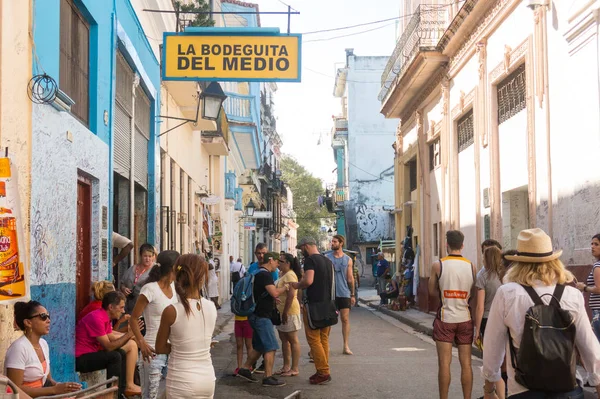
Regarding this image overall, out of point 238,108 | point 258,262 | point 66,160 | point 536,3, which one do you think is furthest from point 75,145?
point 238,108

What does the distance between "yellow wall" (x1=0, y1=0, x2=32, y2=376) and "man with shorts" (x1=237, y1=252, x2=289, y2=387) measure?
3.71 m

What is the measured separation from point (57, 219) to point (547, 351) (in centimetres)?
518

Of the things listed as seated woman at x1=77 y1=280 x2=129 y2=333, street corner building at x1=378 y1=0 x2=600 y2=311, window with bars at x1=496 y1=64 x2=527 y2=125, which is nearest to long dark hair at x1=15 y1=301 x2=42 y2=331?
seated woman at x1=77 y1=280 x2=129 y2=333

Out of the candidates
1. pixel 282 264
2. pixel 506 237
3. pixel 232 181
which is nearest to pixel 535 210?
pixel 506 237

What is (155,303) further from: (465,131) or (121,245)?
(465,131)

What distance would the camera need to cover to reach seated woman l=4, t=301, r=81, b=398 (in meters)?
5.73

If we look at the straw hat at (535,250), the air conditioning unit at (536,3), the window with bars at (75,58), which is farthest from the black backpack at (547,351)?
the air conditioning unit at (536,3)

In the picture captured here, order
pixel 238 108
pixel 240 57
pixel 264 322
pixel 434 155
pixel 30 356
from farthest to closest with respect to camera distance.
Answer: pixel 238 108, pixel 434 155, pixel 240 57, pixel 264 322, pixel 30 356

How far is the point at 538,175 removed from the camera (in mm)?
12328

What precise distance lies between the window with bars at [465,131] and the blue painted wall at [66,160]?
8455 mm

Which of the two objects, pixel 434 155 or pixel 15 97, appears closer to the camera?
pixel 15 97

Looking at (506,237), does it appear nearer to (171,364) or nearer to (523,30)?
(523,30)

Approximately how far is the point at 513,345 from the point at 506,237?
10.5 metres

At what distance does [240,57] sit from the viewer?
1134 cm
